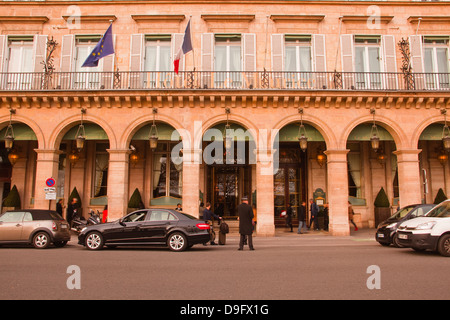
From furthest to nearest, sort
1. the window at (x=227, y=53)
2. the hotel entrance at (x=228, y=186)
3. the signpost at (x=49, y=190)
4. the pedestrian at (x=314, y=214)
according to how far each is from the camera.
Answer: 1. the hotel entrance at (x=228, y=186)
2. the pedestrian at (x=314, y=214)
3. the window at (x=227, y=53)
4. the signpost at (x=49, y=190)

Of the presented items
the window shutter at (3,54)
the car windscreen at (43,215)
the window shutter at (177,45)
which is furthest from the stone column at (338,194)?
the window shutter at (3,54)

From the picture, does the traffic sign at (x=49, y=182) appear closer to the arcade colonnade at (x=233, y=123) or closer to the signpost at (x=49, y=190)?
the signpost at (x=49, y=190)

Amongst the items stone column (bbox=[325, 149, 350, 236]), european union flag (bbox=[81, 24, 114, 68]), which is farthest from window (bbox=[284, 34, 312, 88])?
european union flag (bbox=[81, 24, 114, 68])

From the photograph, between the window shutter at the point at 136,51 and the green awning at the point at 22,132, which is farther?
the window shutter at the point at 136,51

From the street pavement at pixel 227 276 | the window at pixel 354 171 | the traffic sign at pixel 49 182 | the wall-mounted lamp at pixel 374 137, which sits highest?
the wall-mounted lamp at pixel 374 137

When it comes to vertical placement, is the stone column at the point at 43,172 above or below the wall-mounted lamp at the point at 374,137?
below

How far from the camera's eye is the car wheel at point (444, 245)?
9.62 metres

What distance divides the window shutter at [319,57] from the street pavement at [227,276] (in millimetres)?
10116

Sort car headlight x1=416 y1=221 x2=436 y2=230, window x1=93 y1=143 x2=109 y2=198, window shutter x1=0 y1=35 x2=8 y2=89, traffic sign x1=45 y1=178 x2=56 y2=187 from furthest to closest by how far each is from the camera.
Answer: window x1=93 y1=143 x2=109 y2=198
window shutter x1=0 y1=35 x2=8 y2=89
traffic sign x1=45 y1=178 x2=56 y2=187
car headlight x1=416 y1=221 x2=436 y2=230

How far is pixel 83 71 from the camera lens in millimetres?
17969

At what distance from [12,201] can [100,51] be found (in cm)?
893

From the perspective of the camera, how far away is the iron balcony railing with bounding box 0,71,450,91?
17469 mm

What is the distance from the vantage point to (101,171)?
20.3 meters

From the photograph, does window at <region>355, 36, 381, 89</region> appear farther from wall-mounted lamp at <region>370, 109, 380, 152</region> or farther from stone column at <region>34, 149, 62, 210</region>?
stone column at <region>34, 149, 62, 210</region>
